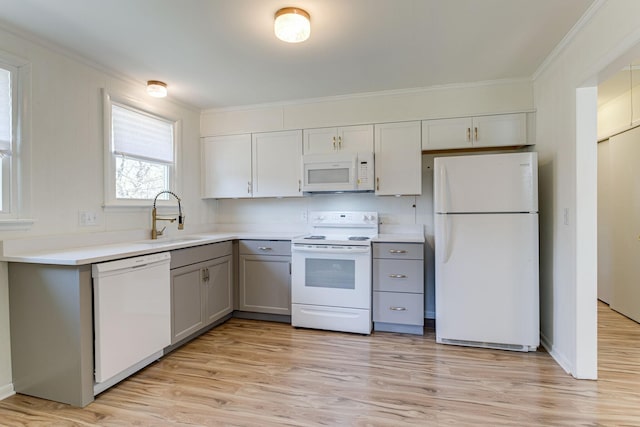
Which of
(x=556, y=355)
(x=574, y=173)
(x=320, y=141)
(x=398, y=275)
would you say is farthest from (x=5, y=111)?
(x=556, y=355)

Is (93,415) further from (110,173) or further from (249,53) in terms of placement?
(249,53)

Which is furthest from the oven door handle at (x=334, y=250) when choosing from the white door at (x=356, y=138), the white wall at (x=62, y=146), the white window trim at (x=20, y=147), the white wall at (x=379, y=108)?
the white window trim at (x=20, y=147)

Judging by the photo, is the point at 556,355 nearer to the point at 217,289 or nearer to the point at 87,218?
the point at 217,289

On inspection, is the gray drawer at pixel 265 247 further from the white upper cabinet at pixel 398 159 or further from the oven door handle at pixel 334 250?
the white upper cabinet at pixel 398 159

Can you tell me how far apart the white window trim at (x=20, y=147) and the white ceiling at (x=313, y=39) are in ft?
0.85

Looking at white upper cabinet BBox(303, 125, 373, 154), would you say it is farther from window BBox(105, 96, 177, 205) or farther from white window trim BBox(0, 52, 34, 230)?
white window trim BBox(0, 52, 34, 230)

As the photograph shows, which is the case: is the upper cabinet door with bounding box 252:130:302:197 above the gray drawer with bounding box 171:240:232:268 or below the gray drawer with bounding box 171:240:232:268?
above

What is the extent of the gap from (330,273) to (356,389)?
3.82 ft

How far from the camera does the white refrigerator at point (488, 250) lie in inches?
101

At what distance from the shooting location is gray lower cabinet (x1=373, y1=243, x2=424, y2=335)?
294 cm

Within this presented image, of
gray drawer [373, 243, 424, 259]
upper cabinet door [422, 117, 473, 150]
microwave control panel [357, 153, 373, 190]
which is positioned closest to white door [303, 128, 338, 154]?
microwave control panel [357, 153, 373, 190]

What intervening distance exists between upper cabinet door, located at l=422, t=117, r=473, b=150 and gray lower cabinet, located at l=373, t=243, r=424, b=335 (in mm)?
988

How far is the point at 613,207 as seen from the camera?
3680mm

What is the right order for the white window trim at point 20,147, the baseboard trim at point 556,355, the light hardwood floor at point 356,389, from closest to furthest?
the light hardwood floor at point 356,389 < the white window trim at point 20,147 < the baseboard trim at point 556,355
